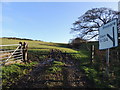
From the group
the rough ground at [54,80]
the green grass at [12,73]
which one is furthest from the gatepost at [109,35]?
the green grass at [12,73]

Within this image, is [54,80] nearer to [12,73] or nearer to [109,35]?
[12,73]

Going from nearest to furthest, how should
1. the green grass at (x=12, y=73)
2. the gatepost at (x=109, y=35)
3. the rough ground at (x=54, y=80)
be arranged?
1. the gatepost at (x=109, y=35)
2. the rough ground at (x=54, y=80)
3. the green grass at (x=12, y=73)

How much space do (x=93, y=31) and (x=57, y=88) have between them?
1885cm

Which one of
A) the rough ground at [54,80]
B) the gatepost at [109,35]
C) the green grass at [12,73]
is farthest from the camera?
the green grass at [12,73]

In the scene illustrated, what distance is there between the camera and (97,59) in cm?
1030

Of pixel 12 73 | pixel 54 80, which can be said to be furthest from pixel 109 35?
pixel 12 73

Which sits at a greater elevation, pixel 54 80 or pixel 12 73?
pixel 12 73

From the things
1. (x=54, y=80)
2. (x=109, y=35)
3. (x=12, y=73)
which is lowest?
(x=54, y=80)

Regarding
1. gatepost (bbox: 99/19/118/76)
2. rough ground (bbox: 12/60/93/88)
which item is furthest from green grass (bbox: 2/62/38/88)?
gatepost (bbox: 99/19/118/76)

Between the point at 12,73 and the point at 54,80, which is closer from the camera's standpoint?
the point at 54,80

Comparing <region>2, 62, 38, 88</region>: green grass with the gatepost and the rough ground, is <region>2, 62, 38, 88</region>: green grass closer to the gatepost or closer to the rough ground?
the rough ground

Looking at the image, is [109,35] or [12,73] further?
[12,73]

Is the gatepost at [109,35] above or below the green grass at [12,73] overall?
above

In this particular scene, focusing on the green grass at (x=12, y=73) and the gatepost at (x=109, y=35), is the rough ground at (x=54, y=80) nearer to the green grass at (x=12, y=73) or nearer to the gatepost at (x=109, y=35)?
the green grass at (x=12, y=73)
